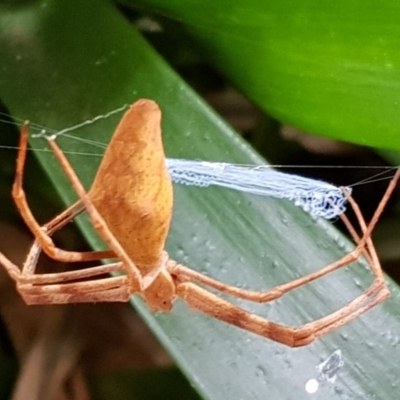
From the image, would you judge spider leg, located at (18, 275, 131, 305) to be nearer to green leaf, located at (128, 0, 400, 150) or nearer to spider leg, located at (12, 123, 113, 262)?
spider leg, located at (12, 123, 113, 262)

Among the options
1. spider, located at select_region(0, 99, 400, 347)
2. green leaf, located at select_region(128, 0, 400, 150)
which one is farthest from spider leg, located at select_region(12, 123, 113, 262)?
green leaf, located at select_region(128, 0, 400, 150)

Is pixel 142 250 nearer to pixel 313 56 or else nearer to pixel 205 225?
pixel 205 225

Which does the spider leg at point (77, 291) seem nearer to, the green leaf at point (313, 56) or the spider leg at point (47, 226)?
the spider leg at point (47, 226)

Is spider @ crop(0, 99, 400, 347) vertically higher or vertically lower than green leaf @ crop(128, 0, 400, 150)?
lower

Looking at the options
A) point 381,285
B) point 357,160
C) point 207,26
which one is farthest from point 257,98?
point 357,160

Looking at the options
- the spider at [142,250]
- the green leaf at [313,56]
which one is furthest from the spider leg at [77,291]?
the green leaf at [313,56]

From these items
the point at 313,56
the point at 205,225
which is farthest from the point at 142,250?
the point at 313,56

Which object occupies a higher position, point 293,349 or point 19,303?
point 293,349

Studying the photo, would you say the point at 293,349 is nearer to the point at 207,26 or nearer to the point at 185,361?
the point at 185,361
